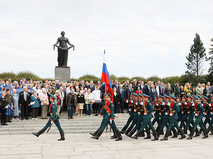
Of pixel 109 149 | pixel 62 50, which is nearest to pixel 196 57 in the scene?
pixel 62 50

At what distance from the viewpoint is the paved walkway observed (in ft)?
23.5

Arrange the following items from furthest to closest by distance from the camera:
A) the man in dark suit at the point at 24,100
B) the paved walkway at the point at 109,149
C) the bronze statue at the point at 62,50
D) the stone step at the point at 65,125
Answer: the bronze statue at the point at 62,50, the man in dark suit at the point at 24,100, the stone step at the point at 65,125, the paved walkway at the point at 109,149

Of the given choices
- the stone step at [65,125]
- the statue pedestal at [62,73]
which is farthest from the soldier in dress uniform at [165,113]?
the statue pedestal at [62,73]

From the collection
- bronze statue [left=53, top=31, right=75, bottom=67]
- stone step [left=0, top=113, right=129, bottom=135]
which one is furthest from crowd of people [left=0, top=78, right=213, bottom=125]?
bronze statue [left=53, top=31, right=75, bottom=67]

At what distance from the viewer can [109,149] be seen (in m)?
8.15

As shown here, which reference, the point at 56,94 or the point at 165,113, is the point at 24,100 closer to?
the point at 56,94

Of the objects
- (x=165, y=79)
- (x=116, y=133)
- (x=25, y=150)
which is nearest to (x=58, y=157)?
(x=25, y=150)

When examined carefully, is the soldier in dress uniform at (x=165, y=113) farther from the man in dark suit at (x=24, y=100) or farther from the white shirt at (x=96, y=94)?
the man in dark suit at (x=24, y=100)

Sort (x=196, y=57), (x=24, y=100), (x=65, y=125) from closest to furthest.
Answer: (x=65, y=125)
(x=24, y=100)
(x=196, y=57)

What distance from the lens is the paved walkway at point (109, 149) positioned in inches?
282

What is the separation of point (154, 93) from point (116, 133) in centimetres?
708

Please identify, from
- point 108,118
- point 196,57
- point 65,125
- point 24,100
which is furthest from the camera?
point 196,57

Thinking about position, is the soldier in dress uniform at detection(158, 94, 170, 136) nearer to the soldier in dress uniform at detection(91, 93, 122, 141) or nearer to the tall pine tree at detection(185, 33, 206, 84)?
the soldier in dress uniform at detection(91, 93, 122, 141)

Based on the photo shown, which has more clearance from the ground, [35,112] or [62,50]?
[62,50]
